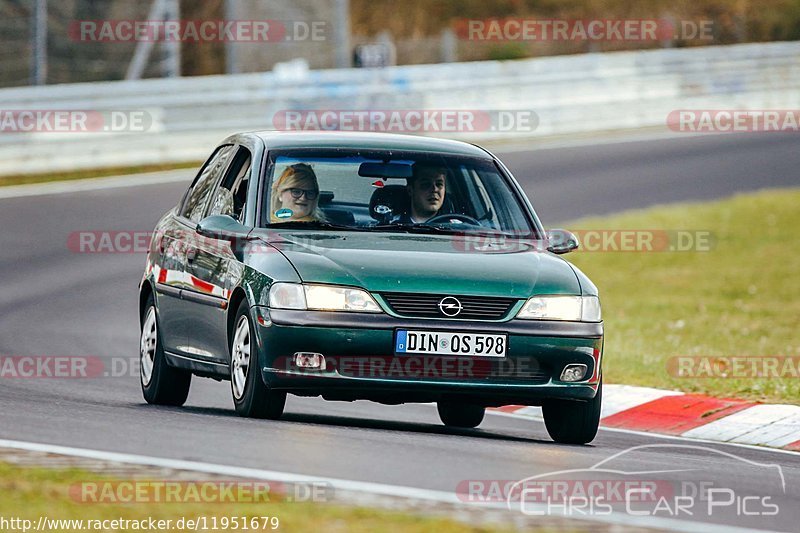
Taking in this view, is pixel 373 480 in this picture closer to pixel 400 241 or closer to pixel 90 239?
pixel 400 241

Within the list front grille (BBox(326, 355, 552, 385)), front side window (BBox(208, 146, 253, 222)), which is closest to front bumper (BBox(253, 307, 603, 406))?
front grille (BBox(326, 355, 552, 385))

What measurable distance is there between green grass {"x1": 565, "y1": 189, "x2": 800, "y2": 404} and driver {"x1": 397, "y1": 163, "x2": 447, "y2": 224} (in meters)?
3.12

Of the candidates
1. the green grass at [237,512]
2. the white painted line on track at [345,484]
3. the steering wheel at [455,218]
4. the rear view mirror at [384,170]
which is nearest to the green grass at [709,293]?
the steering wheel at [455,218]

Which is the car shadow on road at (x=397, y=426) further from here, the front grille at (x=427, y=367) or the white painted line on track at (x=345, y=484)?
the white painted line on track at (x=345, y=484)

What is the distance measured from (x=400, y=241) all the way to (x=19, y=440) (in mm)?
2494

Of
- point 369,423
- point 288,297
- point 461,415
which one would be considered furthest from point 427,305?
point 461,415

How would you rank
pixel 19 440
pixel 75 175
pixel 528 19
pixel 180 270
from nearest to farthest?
pixel 19 440
pixel 180 270
pixel 75 175
pixel 528 19

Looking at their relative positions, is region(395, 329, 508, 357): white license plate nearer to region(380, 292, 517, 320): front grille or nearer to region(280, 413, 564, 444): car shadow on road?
region(380, 292, 517, 320): front grille

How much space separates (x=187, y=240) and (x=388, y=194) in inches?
50.9

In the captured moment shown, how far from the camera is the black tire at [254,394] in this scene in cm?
880

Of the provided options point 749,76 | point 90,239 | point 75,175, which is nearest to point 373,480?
point 90,239

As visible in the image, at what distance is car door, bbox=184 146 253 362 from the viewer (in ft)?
30.8

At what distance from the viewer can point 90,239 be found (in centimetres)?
2072

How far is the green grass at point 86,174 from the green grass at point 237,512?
61.6ft
